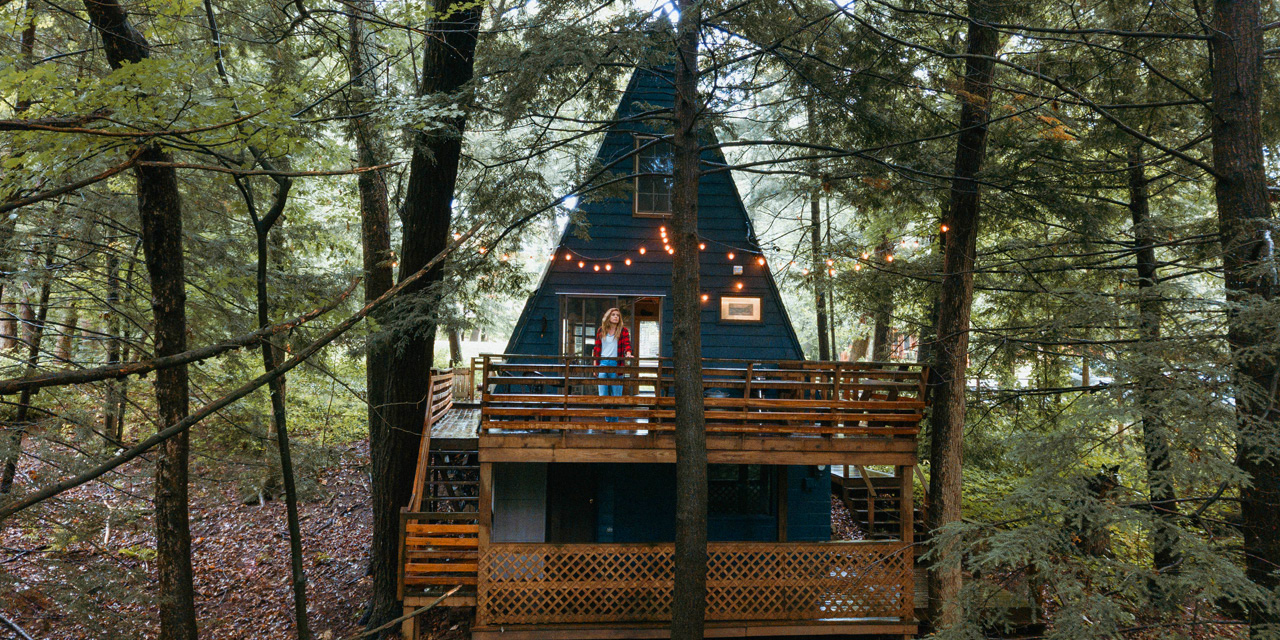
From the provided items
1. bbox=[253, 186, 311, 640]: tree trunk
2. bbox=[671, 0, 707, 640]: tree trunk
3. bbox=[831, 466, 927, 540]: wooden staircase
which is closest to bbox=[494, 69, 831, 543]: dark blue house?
bbox=[831, 466, 927, 540]: wooden staircase

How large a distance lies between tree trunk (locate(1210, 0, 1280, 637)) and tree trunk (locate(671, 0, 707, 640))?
4428 mm

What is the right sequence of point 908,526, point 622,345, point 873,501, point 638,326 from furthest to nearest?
point 638,326
point 873,501
point 622,345
point 908,526

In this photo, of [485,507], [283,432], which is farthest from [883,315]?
[283,432]

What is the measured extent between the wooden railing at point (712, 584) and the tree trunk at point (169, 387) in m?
3.33

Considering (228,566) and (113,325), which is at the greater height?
(113,325)

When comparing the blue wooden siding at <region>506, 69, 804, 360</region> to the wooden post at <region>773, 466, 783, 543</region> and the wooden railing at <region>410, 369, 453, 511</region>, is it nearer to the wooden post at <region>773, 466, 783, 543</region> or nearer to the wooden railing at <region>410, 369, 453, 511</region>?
the wooden railing at <region>410, 369, 453, 511</region>

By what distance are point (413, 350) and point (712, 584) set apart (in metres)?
4.99

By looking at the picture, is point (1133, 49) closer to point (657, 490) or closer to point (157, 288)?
point (657, 490)

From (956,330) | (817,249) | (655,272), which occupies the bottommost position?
(956,330)

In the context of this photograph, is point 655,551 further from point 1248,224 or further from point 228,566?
point 228,566

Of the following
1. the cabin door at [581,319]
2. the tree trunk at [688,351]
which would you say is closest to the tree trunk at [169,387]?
the tree trunk at [688,351]

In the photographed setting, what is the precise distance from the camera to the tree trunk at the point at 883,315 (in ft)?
36.6

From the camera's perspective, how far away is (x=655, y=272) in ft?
37.2

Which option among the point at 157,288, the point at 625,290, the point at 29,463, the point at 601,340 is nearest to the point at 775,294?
the point at 625,290
